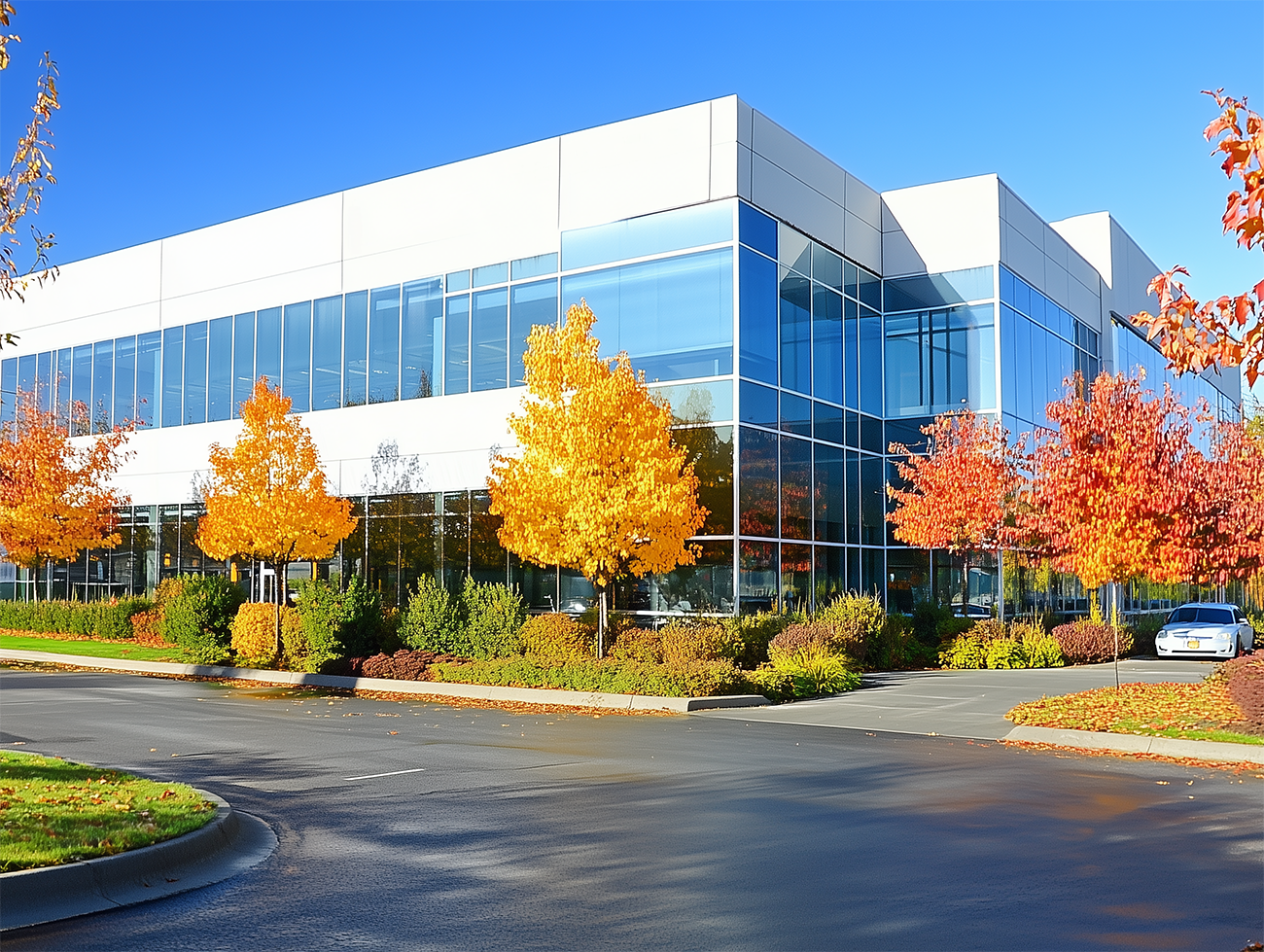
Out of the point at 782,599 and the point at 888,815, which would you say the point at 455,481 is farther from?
the point at 888,815

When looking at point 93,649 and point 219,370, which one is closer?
point 93,649

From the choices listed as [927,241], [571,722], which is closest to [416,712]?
[571,722]

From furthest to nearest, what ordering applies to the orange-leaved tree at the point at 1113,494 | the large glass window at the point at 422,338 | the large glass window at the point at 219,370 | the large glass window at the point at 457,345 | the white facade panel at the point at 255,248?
the large glass window at the point at 219,370 < the white facade panel at the point at 255,248 < the large glass window at the point at 422,338 < the large glass window at the point at 457,345 < the orange-leaved tree at the point at 1113,494

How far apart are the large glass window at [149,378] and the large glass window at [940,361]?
78.8ft

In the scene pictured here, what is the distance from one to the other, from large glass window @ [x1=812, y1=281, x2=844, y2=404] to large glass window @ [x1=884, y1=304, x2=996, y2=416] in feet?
8.93

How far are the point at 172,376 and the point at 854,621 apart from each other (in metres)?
25.3

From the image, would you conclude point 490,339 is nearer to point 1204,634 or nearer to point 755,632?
point 755,632

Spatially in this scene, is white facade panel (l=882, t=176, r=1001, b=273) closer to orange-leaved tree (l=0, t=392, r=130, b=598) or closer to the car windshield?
the car windshield

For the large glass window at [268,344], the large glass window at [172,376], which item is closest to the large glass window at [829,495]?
the large glass window at [268,344]

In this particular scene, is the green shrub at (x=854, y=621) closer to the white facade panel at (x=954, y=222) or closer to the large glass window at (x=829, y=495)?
the large glass window at (x=829, y=495)

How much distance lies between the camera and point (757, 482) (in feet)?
89.4

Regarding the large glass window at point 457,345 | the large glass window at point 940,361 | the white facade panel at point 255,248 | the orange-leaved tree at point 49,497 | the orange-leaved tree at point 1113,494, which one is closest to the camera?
the orange-leaved tree at point 1113,494

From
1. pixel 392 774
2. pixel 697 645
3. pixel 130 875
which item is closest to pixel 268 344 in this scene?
pixel 697 645

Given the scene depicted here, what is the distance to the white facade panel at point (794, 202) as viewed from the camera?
27.9 m
